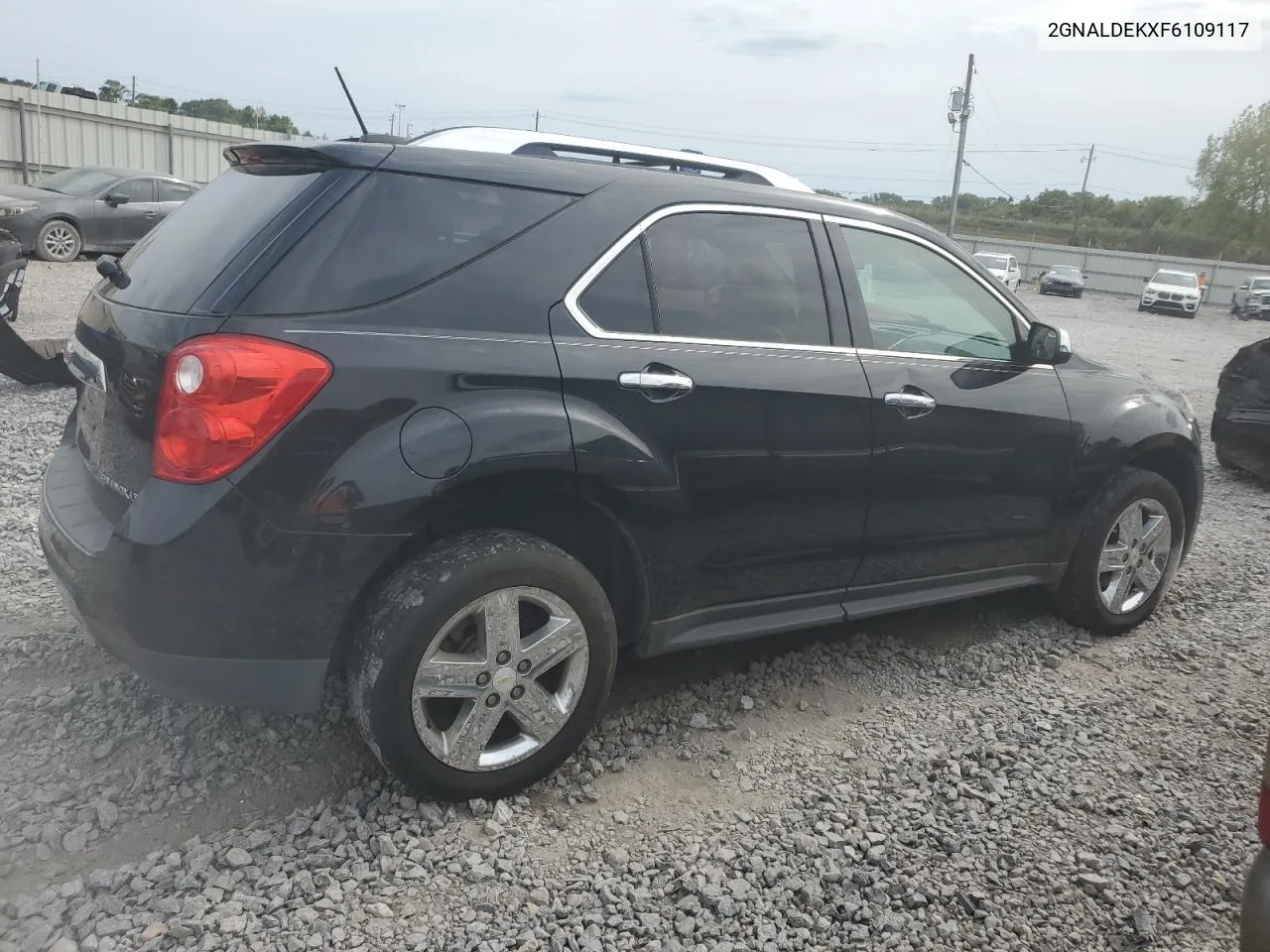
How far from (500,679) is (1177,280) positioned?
3961 centimetres

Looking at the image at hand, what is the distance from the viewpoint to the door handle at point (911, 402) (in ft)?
11.8

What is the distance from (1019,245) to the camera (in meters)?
53.4

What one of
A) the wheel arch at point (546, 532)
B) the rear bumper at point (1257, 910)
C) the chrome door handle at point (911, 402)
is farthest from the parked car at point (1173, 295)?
the rear bumper at point (1257, 910)

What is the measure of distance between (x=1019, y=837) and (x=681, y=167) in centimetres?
242

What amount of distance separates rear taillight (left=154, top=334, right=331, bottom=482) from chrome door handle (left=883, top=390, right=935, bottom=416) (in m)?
1.96

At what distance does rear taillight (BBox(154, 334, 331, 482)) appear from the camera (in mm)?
2500

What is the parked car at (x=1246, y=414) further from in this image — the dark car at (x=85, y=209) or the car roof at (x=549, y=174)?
the dark car at (x=85, y=209)

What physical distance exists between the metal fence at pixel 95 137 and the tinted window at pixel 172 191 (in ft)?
13.6

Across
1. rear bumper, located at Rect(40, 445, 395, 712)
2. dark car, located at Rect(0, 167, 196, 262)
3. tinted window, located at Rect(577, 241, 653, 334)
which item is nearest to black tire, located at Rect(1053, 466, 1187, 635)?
tinted window, located at Rect(577, 241, 653, 334)

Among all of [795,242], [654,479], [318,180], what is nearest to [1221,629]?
[795,242]

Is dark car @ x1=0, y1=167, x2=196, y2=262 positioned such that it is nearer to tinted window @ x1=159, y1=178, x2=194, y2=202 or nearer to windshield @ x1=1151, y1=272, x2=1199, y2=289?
tinted window @ x1=159, y1=178, x2=194, y2=202

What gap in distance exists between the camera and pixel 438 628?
2703mm

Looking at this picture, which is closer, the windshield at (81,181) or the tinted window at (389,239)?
the tinted window at (389,239)

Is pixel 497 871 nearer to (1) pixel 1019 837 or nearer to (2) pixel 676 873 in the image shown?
(2) pixel 676 873
